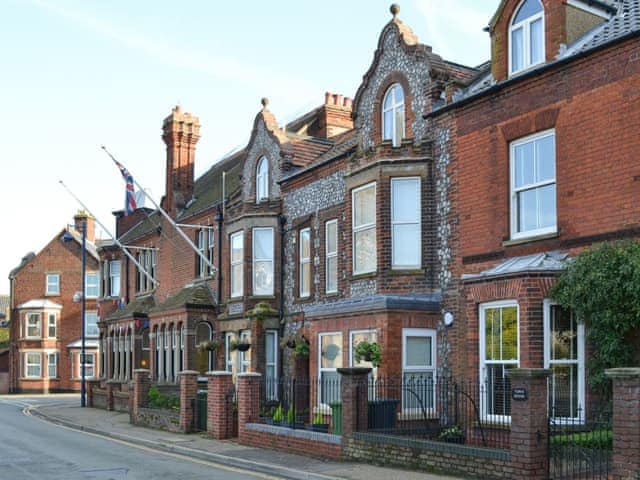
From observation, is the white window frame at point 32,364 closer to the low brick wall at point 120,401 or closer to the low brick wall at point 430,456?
the low brick wall at point 120,401

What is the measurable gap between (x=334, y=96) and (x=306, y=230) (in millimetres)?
6747

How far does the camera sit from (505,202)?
56.4 ft

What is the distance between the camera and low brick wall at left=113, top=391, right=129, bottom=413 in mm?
32875

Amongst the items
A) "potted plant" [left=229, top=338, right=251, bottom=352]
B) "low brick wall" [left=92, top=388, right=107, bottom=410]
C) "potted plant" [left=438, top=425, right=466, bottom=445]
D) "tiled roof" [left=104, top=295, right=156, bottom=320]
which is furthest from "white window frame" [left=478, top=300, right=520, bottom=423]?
"low brick wall" [left=92, top=388, right=107, bottom=410]

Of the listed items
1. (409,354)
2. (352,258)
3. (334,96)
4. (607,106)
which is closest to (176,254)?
(334,96)

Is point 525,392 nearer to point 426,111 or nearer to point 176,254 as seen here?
point 426,111

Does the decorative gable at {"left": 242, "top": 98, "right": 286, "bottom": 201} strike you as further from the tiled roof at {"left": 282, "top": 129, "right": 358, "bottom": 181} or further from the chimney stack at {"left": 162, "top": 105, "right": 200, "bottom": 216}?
the chimney stack at {"left": 162, "top": 105, "right": 200, "bottom": 216}

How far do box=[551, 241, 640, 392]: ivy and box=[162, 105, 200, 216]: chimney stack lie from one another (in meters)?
Result: 24.4

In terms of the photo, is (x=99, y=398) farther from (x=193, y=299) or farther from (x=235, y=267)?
(x=235, y=267)

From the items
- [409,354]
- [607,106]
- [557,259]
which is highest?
[607,106]

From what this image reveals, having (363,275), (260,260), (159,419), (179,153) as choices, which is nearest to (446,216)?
(363,275)

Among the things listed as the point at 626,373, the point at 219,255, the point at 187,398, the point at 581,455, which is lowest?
the point at 187,398

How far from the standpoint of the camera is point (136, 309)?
122 ft

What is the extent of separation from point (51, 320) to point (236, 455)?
1811 inches
